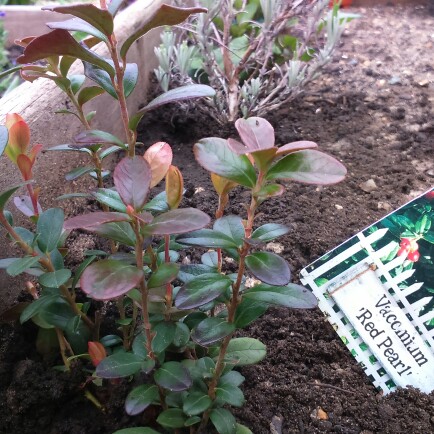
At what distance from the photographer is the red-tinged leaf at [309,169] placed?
654 mm

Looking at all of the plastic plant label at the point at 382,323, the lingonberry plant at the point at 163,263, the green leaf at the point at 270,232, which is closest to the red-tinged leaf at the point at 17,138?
the lingonberry plant at the point at 163,263

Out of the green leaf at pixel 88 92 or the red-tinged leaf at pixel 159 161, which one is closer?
the red-tinged leaf at pixel 159 161

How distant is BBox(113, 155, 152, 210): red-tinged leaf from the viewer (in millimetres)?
692

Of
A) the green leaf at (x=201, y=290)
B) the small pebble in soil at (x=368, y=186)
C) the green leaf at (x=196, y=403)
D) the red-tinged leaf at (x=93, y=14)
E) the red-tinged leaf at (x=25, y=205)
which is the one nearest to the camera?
the red-tinged leaf at (x=93, y=14)

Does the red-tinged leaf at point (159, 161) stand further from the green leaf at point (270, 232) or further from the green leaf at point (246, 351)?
the green leaf at point (246, 351)

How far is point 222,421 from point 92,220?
44 cm

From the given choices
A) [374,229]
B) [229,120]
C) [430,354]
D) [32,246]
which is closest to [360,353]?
[430,354]

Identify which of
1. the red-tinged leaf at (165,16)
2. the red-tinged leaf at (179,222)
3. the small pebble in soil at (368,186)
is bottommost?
the small pebble in soil at (368,186)

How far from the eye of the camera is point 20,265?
79 cm

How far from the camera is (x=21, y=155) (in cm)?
87

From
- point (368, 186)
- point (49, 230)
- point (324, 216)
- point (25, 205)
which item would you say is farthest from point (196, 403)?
point (368, 186)

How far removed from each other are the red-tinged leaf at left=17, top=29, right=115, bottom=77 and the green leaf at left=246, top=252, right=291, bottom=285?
35cm

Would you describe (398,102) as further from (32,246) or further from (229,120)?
(32,246)

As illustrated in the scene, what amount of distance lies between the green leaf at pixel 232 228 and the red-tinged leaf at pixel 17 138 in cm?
39
